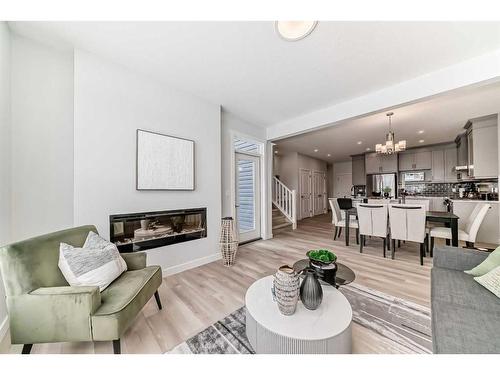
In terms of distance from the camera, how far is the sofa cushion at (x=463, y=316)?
0.86 metres

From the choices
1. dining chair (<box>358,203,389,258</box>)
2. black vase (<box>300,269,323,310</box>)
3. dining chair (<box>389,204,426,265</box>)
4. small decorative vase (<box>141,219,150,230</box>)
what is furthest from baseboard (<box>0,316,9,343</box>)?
dining chair (<box>389,204,426,265</box>)

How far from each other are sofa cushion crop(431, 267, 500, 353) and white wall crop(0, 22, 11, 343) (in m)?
2.91

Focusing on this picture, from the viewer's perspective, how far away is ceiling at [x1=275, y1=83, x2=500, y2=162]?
2980 mm

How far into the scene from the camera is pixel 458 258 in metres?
1.62

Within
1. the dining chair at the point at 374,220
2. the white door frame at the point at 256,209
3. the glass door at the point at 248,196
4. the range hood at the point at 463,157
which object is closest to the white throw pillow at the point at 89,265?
the glass door at the point at 248,196

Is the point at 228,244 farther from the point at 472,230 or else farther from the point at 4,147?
the point at 472,230

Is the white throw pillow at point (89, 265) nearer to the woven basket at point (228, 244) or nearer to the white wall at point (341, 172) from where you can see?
the woven basket at point (228, 244)

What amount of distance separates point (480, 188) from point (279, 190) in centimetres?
448

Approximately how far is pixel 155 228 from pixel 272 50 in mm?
2481

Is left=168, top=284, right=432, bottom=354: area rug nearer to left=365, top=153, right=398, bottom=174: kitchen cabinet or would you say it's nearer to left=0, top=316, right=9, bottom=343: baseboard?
left=0, top=316, right=9, bottom=343: baseboard

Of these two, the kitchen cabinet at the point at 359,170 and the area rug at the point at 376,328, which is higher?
the kitchen cabinet at the point at 359,170

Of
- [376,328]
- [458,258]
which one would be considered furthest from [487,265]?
[376,328]

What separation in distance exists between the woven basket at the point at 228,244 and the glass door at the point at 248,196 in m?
0.87
